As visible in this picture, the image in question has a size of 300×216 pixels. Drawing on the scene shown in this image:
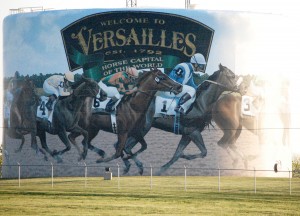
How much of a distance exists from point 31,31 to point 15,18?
1.95m

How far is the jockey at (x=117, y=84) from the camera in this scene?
222 feet

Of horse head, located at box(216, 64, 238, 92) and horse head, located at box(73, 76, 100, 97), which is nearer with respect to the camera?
horse head, located at box(73, 76, 100, 97)

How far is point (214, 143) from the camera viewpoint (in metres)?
68.2

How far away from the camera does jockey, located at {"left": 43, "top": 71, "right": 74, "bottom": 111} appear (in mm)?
68625

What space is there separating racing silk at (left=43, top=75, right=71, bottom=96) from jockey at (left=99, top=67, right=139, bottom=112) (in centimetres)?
235

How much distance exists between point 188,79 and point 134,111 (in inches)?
147

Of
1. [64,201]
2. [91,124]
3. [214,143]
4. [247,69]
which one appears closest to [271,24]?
[247,69]

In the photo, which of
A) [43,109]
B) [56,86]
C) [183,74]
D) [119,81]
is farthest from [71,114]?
[183,74]

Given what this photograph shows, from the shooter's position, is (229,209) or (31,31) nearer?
(229,209)

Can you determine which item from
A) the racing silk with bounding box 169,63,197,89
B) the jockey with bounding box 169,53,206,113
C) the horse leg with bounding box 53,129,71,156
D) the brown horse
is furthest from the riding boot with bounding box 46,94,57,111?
the brown horse

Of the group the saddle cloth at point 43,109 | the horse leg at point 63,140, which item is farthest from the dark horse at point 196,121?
the saddle cloth at point 43,109

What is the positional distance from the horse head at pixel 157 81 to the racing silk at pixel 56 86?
4602mm

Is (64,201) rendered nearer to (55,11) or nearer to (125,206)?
(125,206)

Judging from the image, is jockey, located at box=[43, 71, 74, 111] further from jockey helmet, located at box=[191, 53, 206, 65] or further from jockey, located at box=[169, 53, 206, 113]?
jockey helmet, located at box=[191, 53, 206, 65]
